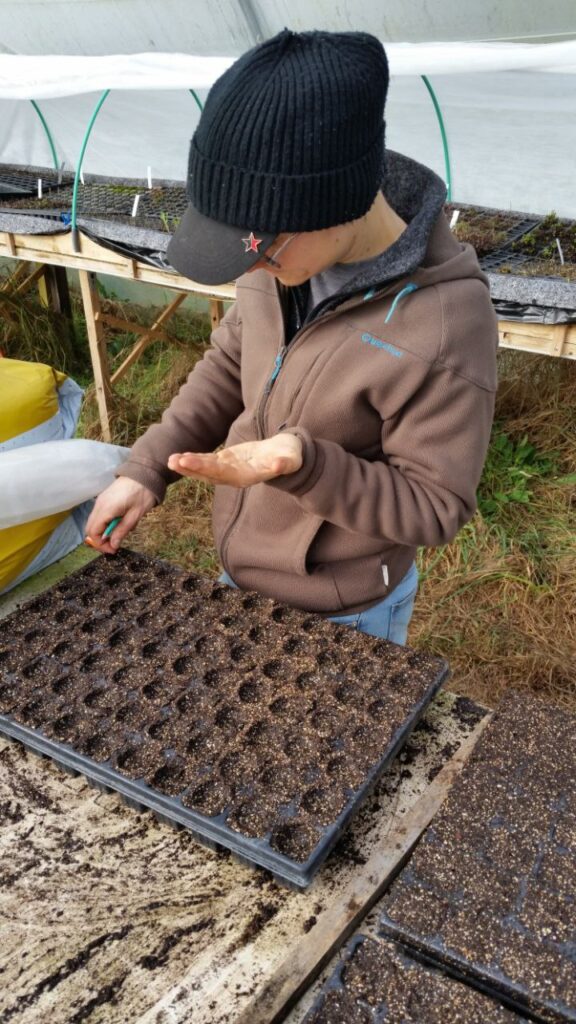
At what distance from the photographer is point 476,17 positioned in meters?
3.14

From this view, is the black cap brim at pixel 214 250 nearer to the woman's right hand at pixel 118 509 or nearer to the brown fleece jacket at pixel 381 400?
the brown fleece jacket at pixel 381 400

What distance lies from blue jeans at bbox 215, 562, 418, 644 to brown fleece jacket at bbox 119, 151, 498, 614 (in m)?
0.06

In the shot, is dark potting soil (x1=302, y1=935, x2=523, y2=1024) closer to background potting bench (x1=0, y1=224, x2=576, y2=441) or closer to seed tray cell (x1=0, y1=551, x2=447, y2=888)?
seed tray cell (x1=0, y1=551, x2=447, y2=888)

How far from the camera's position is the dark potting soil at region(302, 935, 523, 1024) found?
691 mm

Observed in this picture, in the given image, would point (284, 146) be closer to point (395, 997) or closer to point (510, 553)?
point (395, 997)

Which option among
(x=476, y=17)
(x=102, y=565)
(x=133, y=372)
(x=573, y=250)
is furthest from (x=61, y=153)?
(x=102, y=565)

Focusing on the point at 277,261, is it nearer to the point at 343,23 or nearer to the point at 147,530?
the point at 147,530

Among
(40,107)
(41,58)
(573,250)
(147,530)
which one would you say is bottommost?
(147,530)

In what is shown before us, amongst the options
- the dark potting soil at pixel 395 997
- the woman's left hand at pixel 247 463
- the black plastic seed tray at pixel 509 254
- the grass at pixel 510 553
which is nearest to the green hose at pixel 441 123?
the black plastic seed tray at pixel 509 254

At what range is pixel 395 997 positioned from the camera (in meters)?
0.71

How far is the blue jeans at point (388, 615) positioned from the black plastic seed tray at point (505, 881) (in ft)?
1.34

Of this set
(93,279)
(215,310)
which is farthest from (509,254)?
(93,279)

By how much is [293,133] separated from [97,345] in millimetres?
3279

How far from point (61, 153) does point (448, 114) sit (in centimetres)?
280
